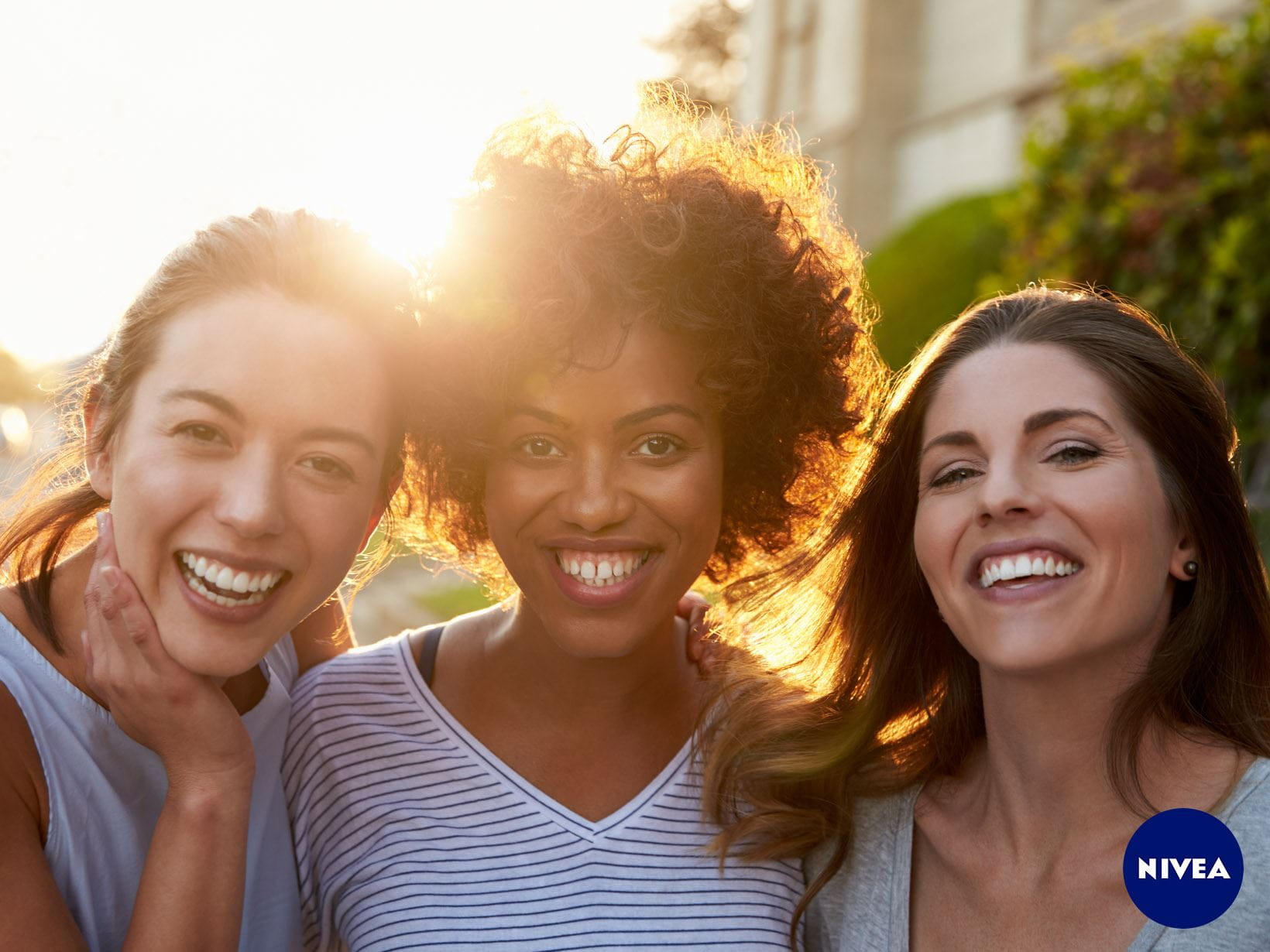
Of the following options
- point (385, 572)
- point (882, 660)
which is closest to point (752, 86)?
point (385, 572)

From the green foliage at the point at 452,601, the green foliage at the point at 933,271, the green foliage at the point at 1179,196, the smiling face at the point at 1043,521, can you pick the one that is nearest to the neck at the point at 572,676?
the smiling face at the point at 1043,521

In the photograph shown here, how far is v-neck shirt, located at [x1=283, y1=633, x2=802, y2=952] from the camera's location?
3080 millimetres

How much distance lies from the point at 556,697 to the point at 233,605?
1013 mm

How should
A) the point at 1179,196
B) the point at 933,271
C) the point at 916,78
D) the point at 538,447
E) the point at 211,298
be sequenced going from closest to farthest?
the point at 211,298 < the point at 538,447 < the point at 1179,196 < the point at 933,271 < the point at 916,78

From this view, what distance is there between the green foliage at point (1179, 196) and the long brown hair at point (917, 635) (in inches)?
134

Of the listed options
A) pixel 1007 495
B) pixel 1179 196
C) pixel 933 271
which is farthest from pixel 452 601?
pixel 1007 495

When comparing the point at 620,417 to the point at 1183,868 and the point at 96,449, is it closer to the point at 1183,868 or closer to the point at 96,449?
the point at 96,449

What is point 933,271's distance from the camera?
38.5 ft

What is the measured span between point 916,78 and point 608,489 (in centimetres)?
1548

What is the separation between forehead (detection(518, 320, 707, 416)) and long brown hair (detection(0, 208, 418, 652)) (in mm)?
348

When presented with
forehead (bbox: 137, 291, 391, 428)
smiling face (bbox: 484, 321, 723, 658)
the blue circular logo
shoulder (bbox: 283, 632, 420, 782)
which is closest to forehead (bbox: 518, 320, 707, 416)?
smiling face (bbox: 484, 321, 723, 658)

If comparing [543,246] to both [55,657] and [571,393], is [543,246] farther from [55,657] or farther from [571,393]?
[55,657]

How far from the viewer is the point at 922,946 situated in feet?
10.1

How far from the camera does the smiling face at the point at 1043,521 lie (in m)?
2.83
